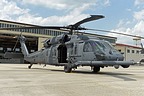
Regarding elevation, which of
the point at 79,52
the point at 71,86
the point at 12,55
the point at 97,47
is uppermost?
the point at 97,47

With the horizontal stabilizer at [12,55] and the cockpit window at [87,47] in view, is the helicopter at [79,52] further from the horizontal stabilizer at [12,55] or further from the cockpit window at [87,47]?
the horizontal stabilizer at [12,55]

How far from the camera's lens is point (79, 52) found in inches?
795

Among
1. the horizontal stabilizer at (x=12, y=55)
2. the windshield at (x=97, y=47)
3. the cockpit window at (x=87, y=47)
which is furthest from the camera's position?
the horizontal stabilizer at (x=12, y=55)

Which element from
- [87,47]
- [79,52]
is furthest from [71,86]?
[79,52]

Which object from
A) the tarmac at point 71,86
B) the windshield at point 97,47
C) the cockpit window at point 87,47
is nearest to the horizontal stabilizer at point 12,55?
the cockpit window at point 87,47

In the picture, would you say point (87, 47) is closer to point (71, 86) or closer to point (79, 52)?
point (79, 52)

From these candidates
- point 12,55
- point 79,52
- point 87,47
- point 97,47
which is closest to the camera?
point 97,47

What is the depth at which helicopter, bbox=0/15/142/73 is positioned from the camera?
18.1 metres

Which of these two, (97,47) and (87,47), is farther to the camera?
(87,47)

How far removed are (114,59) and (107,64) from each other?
79cm

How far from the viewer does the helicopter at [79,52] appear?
18.1 metres

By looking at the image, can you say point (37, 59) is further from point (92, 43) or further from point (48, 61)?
point (92, 43)

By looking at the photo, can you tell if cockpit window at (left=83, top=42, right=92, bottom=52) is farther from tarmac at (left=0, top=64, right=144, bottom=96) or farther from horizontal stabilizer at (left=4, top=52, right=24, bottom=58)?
horizontal stabilizer at (left=4, top=52, right=24, bottom=58)

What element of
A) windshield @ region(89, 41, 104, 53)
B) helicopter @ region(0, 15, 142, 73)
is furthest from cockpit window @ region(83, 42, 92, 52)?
windshield @ region(89, 41, 104, 53)
